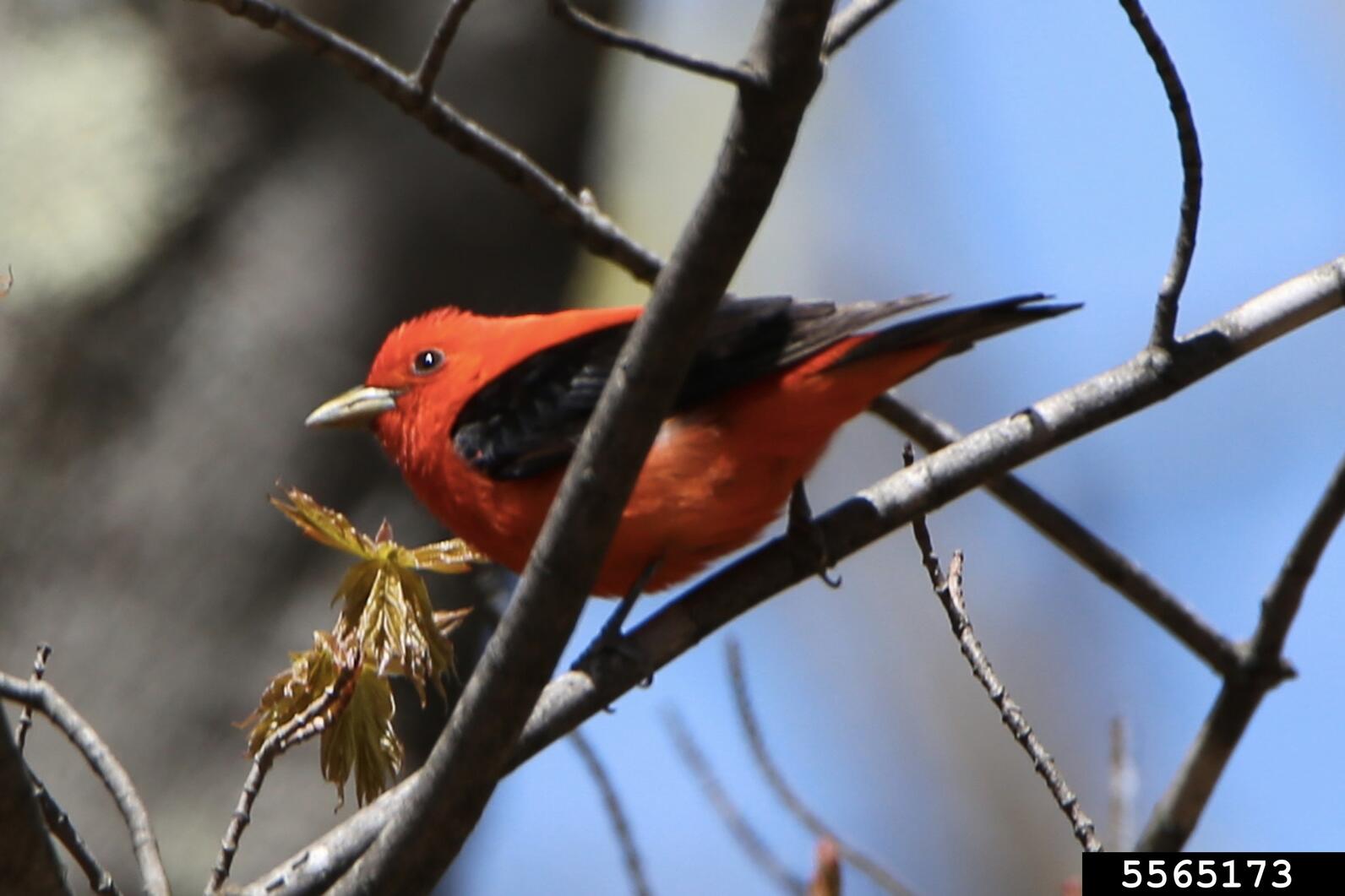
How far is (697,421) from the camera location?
377cm

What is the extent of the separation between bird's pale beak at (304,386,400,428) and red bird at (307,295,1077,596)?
0.25 metres

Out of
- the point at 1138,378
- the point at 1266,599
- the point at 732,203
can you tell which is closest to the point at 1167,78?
the point at 1138,378

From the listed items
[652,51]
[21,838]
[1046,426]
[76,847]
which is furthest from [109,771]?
[1046,426]

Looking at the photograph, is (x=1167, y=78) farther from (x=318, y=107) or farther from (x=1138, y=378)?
(x=318, y=107)

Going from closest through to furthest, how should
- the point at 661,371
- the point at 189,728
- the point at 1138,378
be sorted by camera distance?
the point at 661,371
the point at 1138,378
the point at 189,728

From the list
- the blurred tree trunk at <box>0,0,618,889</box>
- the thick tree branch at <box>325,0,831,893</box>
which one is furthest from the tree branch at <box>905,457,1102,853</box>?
the blurred tree trunk at <box>0,0,618,889</box>

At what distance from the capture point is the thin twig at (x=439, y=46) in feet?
9.41

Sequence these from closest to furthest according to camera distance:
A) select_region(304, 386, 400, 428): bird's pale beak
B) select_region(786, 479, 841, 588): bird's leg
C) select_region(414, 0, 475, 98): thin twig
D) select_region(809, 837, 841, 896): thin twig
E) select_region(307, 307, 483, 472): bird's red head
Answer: select_region(809, 837, 841, 896): thin twig → select_region(414, 0, 475, 98): thin twig → select_region(786, 479, 841, 588): bird's leg → select_region(307, 307, 483, 472): bird's red head → select_region(304, 386, 400, 428): bird's pale beak

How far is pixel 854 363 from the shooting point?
3.59 metres

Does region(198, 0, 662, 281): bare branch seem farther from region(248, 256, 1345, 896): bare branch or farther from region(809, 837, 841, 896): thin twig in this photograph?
region(809, 837, 841, 896): thin twig

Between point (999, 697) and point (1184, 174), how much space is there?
98 centimetres

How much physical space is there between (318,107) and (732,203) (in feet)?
13.7

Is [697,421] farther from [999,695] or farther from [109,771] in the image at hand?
[109,771]

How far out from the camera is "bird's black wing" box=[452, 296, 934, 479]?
12.0 feet
